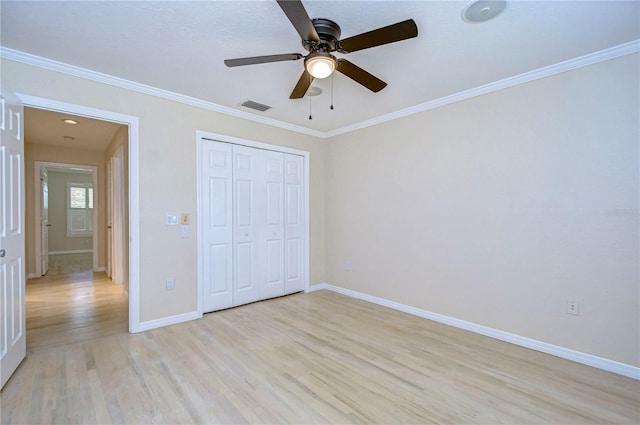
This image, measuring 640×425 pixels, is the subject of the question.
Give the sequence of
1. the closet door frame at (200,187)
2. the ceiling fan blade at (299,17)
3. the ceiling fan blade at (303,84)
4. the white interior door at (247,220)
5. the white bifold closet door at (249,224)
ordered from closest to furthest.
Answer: the ceiling fan blade at (299,17) < the ceiling fan blade at (303,84) < the closet door frame at (200,187) < the white bifold closet door at (249,224) < the white interior door at (247,220)

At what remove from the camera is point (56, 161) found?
565 centimetres

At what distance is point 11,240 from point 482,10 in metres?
3.70

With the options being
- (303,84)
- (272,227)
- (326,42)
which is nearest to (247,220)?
(272,227)

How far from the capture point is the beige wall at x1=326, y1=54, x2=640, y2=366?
2334mm

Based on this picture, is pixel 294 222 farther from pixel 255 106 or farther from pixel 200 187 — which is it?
pixel 255 106

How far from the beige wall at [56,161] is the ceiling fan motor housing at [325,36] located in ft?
20.2

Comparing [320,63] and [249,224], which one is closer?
[320,63]

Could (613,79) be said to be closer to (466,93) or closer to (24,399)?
(466,93)

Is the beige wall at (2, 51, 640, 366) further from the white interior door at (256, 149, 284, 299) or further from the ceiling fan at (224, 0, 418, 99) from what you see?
the ceiling fan at (224, 0, 418, 99)

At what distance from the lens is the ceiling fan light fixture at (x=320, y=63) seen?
190cm

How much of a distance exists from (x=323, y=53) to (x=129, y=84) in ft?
7.29

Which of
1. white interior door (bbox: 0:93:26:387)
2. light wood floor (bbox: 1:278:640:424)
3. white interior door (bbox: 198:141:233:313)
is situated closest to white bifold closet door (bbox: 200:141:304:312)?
white interior door (bbox: 198:141:233:313)

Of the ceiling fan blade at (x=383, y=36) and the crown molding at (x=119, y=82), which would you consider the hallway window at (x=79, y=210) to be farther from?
the ceiling fan blade at (x=383, y=36)

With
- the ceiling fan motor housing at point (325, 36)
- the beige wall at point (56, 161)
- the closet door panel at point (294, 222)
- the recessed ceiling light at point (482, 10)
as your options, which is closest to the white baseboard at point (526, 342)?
the closet door panel at point (294, 222)
